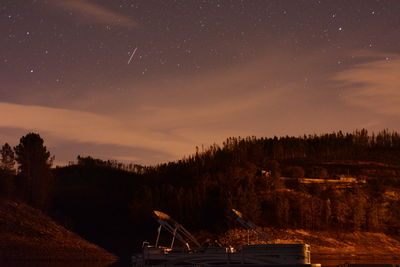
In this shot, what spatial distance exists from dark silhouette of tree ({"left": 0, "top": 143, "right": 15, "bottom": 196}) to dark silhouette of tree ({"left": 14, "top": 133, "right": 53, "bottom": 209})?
221 cm

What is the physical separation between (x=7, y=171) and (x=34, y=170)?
209 inches

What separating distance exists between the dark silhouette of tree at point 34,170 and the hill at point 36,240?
509cm

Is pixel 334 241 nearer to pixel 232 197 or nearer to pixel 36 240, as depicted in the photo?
pixel 232 197

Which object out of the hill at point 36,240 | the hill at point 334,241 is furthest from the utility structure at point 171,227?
the hill at point 334,241

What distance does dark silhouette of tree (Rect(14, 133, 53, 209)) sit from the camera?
8181cm

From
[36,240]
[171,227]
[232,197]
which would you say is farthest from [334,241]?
[171,227]

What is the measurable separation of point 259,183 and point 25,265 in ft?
166

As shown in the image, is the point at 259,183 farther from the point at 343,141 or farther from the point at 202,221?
the point at 343,141

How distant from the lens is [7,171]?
278 ft

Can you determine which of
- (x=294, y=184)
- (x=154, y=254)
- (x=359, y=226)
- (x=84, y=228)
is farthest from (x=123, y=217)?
(x=154, y=254)

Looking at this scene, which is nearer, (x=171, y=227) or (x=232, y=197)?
(x=171, y=227)

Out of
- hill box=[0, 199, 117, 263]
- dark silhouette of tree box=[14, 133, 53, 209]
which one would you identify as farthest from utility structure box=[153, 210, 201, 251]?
dark silhouette of tree box=[14, 133, 53, 209]

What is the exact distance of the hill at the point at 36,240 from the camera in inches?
2500

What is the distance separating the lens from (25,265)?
4862 cm
